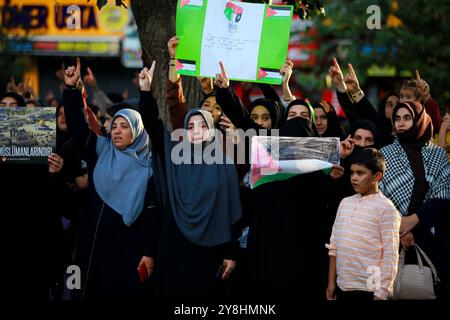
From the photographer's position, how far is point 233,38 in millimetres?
7566

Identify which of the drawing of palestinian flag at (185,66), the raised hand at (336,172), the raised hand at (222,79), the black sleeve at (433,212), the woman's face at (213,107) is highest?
the drawing of palestinian flag at (185,66)

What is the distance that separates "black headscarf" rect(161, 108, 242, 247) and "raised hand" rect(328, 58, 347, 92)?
4.06ft

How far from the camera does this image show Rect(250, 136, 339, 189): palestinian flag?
676 cm

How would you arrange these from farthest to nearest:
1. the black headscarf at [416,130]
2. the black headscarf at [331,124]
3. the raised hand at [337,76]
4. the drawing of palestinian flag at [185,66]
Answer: the black headscarf at [331,124] → the raised hand at [337,76] → the drawing of palestinian flag at [185,66] → the black headscarf at [416,130]

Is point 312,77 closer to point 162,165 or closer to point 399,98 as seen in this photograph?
point 399,98

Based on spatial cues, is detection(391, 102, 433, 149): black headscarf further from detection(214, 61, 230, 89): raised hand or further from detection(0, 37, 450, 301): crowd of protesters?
detection(214, 61, 230, 89): raised hand

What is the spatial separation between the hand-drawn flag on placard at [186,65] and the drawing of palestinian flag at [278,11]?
27.0 inches

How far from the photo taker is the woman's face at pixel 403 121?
23.9ft

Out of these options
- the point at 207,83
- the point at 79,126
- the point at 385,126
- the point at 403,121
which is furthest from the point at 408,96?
the point at 79,126

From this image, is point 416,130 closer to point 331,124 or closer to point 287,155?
point 287,155

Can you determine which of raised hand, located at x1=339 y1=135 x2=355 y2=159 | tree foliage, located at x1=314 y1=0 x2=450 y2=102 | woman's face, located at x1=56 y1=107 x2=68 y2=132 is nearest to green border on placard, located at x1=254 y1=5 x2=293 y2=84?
raised hand, located at x1=339 y1=135 x2=355 y2=159

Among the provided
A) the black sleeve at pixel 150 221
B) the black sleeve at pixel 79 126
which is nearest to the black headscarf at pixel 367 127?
the black sleeve at pixel 150 221

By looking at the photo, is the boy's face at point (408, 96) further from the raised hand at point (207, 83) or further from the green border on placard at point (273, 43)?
the raised hand at point (207, 83)

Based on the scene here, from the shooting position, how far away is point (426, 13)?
16141mm
